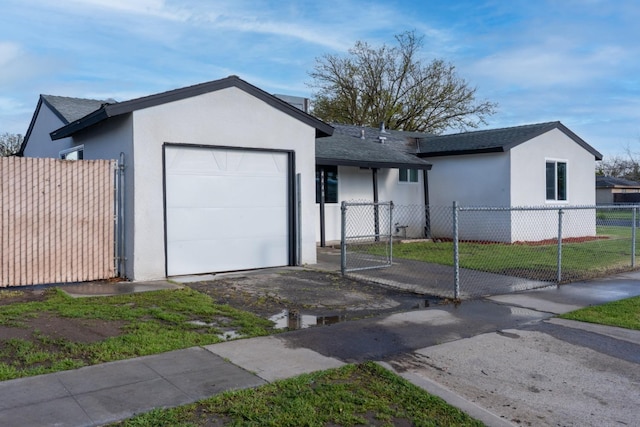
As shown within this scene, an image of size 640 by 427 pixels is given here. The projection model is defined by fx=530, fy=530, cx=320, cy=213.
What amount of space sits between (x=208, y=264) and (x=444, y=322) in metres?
5.15

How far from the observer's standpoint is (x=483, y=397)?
453 centimetres

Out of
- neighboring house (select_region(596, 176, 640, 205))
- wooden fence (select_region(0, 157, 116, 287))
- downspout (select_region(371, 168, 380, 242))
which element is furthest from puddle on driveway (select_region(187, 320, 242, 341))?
neighboring house (select_region(596, 176, 640, 205))

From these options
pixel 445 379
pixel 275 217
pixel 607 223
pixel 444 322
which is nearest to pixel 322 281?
pixel 275 217

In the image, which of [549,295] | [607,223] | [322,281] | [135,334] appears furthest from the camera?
[607,223]

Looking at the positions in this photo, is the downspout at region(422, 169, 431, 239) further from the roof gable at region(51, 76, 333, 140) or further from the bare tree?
the bare tree

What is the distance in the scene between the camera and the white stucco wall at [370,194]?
16859 mm

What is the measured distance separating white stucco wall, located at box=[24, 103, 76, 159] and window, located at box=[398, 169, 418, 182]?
10839 mm

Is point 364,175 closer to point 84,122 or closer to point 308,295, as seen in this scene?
point 84,122

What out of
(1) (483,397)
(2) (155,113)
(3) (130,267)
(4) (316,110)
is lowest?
(1) (483,397)

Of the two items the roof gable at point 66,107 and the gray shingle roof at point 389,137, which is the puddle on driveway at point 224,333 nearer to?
the roof gable at point 66,107

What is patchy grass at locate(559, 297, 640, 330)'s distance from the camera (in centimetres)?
704

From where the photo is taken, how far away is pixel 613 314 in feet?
24.6

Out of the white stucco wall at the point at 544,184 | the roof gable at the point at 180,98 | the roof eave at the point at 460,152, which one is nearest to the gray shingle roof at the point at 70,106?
the roof gable at the point at 180,98

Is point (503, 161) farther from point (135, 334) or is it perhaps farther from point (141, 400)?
point (141, 400)
